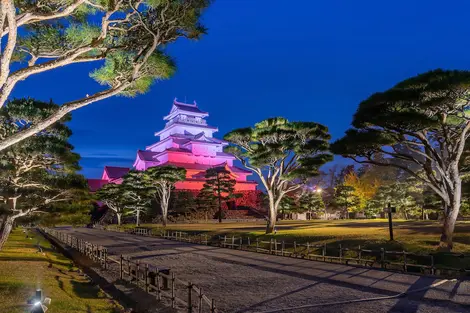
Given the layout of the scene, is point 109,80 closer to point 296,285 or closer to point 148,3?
point 148,3

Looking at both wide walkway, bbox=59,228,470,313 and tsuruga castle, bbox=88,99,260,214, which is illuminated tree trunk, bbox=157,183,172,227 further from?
wide walkway, bbox=59,228,470,313

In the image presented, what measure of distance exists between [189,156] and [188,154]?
52 centimetres

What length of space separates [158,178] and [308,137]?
22.1m

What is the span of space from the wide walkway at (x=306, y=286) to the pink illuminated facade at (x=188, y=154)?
150ft

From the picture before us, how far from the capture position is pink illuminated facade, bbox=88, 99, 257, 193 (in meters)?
64.6

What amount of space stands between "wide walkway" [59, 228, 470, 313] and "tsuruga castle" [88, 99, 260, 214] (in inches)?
1766

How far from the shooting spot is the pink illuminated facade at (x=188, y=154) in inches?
2542

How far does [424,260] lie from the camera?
14.2 m

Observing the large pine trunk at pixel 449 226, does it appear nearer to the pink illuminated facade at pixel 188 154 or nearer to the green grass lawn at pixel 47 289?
the green grass lawn at pixel 47 289

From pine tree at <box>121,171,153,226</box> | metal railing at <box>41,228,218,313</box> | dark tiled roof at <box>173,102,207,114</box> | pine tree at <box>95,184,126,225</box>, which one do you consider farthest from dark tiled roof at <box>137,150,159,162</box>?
metal railing at <box>41,228,218,313</box>

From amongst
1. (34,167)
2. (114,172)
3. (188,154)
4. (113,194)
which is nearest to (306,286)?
(34,167)

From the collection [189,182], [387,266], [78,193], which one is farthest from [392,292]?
[189,182]

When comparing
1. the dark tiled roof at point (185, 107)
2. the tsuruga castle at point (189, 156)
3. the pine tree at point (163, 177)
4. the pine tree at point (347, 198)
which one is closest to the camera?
the pine tree at point (163, 177)

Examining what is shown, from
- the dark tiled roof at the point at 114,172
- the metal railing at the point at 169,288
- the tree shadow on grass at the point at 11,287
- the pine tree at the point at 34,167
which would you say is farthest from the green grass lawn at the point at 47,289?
the dark tiled roof at the point at 114,172
